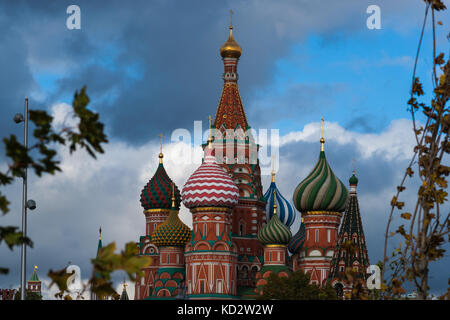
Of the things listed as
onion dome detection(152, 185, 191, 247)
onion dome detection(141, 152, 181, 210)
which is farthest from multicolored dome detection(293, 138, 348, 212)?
onion dome detection(141, 152, 181, 210)

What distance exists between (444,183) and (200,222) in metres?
38.7

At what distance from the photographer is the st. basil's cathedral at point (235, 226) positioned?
158 ft

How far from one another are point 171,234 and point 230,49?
1066cm

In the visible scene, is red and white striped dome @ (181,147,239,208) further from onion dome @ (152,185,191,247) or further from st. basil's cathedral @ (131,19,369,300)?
onion dome @ (152,185,191,247)

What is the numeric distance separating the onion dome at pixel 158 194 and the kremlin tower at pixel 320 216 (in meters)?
7.66

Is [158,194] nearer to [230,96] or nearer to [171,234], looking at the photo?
[171,234]

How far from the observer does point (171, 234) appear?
51.1 m

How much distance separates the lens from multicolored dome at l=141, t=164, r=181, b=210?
54531 mm

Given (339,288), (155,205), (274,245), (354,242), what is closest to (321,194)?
(274,245)

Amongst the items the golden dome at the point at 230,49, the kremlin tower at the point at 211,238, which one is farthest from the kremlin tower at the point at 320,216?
the golden dome at the point at 230,49

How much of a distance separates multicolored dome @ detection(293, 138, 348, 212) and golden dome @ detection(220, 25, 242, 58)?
27.0ft

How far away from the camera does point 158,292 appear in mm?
49844
